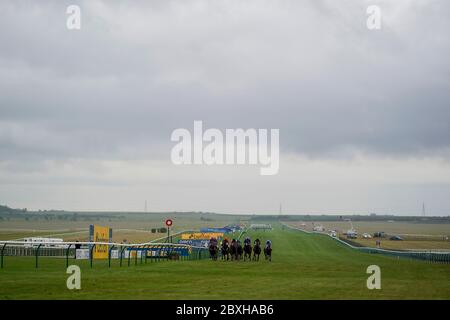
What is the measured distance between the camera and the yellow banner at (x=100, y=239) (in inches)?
1568

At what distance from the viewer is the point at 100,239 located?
4553 centimetres

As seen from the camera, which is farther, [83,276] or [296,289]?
[83,276]

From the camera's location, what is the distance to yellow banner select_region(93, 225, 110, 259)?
3983cm

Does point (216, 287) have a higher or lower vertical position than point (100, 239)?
lower

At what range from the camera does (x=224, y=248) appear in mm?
41156

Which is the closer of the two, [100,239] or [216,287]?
[216,287]

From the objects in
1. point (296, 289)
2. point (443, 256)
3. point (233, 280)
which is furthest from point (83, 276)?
point (443, 256)

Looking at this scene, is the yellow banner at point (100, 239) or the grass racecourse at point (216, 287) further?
the yellow banner at point (100, 239)

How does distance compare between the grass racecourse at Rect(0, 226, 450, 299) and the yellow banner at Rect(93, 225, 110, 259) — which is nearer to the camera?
the grass racecourse at Rect(0, 226, 450, 299)
